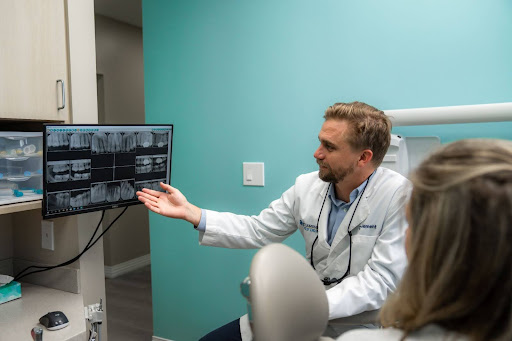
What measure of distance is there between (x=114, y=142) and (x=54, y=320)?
61 centimetres

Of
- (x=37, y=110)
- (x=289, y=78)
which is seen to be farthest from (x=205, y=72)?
(x=37, y=110)

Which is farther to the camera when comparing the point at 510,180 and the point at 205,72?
the point at 205,72

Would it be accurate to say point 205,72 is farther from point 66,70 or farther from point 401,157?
point 401,157

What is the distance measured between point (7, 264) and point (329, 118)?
1.47m

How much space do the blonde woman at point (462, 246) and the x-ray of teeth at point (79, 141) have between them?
1094mm

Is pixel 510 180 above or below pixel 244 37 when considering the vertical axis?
below

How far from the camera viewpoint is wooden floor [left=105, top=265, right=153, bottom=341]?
2.92 meters

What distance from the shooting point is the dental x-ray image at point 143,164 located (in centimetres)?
158

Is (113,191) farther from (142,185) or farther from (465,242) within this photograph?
(465,242)

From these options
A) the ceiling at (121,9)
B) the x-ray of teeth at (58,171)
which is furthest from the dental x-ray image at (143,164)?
Answer: the ceiling at (121,9)

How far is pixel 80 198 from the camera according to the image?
1.44 metres

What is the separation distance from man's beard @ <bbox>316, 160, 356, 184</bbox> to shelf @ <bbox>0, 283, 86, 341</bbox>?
1.00 metres

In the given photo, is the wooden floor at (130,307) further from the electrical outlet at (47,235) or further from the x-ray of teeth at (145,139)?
the x-ray of teeth at (145,139)

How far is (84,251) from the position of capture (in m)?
1.62
